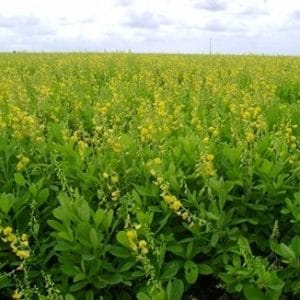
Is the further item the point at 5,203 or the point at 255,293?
the point at 5,203

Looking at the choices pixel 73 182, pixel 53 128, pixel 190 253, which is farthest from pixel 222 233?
pixel 53 128

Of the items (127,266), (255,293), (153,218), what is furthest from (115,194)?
(255,293)

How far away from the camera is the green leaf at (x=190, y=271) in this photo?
10.4 feet

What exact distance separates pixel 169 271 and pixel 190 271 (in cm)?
16

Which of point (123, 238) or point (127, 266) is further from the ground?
point (123, 238)

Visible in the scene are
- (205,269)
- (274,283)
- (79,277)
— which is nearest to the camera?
(274,283)

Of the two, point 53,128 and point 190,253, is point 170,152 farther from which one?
point 53,128

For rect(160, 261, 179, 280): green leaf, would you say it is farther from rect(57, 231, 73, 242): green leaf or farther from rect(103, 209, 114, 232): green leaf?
rect(57, 231, 73, 242): green leaf

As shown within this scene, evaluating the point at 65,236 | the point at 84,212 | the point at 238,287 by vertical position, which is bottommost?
the point at 238,287

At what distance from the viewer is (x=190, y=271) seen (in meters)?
3.22

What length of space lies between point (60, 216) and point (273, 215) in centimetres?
133

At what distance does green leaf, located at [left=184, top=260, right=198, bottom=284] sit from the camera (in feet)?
10.4

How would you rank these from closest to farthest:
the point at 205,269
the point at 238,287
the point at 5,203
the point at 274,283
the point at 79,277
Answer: the point at 274,283 → the point at 238,287 → the point at 79,277 → the point at 205,269 → the point at 5,203

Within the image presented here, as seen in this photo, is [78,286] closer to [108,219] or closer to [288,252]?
[108,219]
